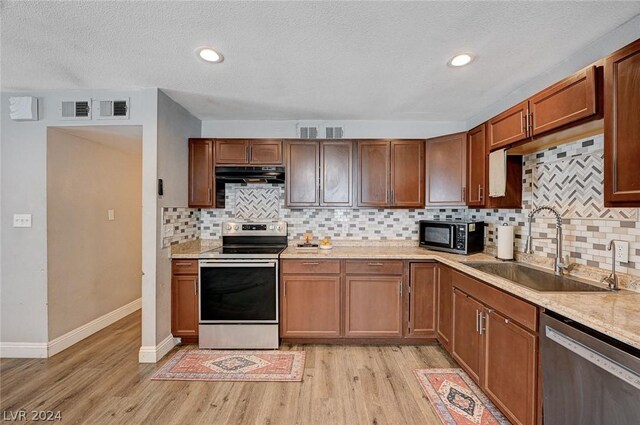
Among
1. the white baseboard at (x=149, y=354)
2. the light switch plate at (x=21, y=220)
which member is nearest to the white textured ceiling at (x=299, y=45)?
the light switch plate at (x=21, y=220)

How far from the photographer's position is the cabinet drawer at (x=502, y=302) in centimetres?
151

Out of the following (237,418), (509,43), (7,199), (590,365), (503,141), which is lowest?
(237,418)

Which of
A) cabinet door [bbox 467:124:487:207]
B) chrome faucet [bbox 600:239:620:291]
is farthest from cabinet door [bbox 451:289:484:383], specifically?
cabinet door [bbox 467:124:487:207]

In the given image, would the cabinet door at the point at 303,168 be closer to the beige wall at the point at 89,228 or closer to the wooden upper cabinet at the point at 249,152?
the wooden upper cabinet at the point at 249,152

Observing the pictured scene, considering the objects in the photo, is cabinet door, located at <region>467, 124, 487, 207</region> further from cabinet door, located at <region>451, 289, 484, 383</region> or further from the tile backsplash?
cabinet door, located at <region>451, 289, 484, 383</region>

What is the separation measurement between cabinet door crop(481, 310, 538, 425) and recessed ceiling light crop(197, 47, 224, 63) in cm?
261

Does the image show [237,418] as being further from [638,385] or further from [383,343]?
[638,385]

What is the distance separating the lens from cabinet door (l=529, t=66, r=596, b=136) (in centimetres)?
149

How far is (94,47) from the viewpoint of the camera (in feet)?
6.16

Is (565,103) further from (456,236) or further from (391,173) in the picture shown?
(391,173)

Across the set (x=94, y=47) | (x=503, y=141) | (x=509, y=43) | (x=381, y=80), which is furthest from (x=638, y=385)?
(x=94, y=47)

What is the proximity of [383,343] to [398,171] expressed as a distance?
187 centimetres

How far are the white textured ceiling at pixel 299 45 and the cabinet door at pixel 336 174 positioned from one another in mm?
572

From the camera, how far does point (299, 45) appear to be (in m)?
1.82
